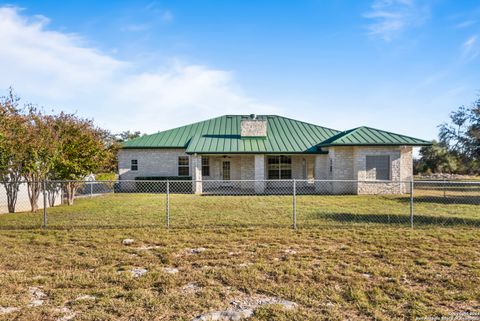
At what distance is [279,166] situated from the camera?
77.6 feet

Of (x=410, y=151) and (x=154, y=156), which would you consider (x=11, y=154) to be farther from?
(x=410, y=151)

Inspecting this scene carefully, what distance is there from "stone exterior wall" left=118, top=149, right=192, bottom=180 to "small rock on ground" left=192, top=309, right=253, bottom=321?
66.2 ft

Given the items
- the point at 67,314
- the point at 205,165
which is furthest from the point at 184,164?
the point at 67,314

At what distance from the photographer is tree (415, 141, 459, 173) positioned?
51188mm

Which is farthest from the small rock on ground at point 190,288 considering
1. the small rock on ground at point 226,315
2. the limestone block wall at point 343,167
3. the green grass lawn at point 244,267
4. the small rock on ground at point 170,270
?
the limestone block wall at point 343,167

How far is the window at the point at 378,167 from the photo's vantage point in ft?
63.6

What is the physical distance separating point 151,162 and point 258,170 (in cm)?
830

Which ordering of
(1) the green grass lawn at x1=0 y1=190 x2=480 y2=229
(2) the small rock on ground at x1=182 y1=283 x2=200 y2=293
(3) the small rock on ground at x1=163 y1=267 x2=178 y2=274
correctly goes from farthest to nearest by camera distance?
(1) the green grass lawn at x1=0 y1=190 x2=480 y2=229
(3) the small rock on ground at x1=163 y1=267 x2=178 y2=274
(2) the small rock on ground at x1=182 y1=283 x2=200 y2=293

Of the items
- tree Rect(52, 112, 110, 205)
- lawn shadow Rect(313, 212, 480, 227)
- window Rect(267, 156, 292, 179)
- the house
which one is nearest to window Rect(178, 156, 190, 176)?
the house

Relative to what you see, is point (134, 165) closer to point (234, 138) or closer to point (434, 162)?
point (234, 138)

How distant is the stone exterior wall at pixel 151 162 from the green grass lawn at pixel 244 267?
13.5 meters

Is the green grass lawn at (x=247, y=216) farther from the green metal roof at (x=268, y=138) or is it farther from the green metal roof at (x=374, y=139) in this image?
the green metal roof at (x=268, y=138)

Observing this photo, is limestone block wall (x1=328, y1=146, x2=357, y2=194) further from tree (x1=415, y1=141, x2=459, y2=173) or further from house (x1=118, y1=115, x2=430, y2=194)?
tree (x1=415, y1=141, x2=459, y2=173)

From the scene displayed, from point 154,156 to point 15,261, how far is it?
59.3 feet
